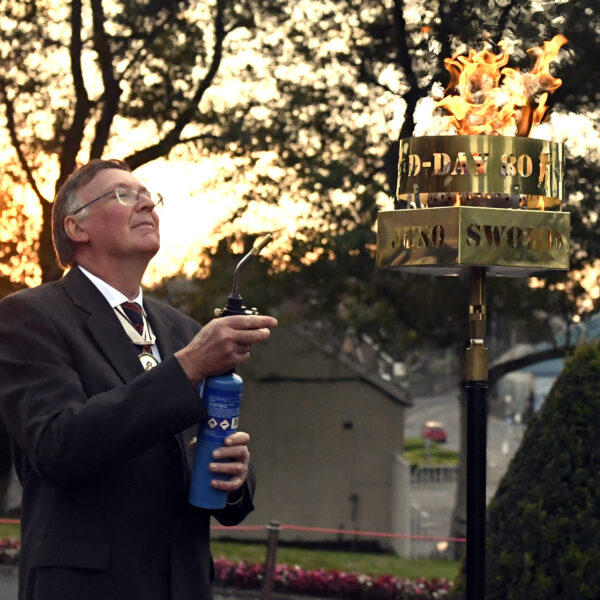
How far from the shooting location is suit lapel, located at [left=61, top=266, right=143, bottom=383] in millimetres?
3182

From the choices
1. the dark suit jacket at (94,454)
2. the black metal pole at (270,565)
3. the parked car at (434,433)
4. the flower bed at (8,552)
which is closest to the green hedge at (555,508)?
the dark suit jacket at (94,454)

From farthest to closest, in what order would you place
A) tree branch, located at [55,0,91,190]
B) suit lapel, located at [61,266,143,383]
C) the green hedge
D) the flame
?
tree branch, located at [55,0,91,190] < the green hedge < the flame < suit lapel, located at [61,266,143,383]

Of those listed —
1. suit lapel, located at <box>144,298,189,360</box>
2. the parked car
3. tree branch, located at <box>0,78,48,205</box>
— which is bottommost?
suit lapel, located at <box>144,298,189,360</box>

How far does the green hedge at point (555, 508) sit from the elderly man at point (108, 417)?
2.28m

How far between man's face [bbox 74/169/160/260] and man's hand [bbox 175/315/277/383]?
44 centimetres

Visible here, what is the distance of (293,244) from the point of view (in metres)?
19.7

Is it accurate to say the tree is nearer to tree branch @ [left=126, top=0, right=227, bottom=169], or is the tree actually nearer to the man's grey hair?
tree branch @ [left=126, top=0, right=227, bottom=169]

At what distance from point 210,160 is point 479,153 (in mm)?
16384

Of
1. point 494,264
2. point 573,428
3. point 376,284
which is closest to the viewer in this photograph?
point 494,264

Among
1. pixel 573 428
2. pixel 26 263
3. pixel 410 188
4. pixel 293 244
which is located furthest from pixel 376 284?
pixel 410 188

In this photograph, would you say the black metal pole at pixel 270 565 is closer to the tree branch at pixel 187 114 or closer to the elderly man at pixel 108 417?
the elderly man at pixel 108 417

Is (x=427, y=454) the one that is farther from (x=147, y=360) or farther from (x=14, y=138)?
(x=147, y=360)

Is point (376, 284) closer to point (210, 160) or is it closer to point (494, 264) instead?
point (210, 160)

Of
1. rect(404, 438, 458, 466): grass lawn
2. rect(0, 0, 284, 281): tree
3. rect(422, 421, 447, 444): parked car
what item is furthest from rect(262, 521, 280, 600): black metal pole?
rect(422, 421, 447, 444): parked car
